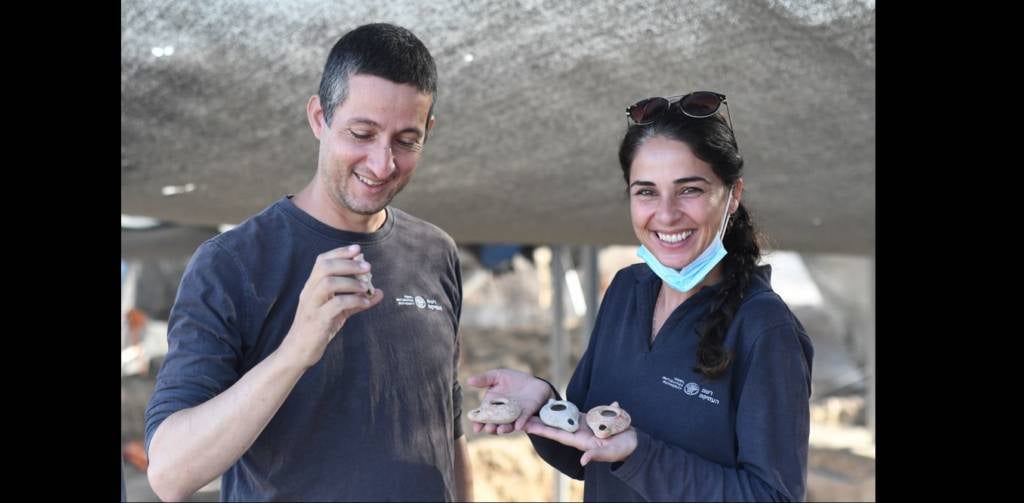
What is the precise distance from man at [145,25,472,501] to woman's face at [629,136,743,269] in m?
0.35

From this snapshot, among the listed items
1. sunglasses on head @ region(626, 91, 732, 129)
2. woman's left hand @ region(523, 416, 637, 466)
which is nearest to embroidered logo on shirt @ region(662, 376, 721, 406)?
woman's left hand @ region(523, 416, 637, 466)

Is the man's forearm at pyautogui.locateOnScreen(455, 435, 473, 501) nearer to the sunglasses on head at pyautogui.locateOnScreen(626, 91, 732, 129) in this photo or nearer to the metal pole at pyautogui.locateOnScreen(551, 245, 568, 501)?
the sunglasses on head at pyautogui.locateOnScreen(626, 91, 732, 129)

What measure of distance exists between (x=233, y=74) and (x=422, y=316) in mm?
834

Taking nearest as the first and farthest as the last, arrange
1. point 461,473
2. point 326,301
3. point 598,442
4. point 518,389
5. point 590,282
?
point 326,301, point 598,442, point 518,389, point 461,473, point 590,282

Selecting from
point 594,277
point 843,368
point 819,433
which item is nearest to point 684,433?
point 594,277

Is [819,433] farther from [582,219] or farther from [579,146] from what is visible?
[579,146]

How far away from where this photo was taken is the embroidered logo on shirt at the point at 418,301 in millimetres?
1574

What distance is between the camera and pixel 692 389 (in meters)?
1.38

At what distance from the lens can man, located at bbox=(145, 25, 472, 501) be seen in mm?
1274

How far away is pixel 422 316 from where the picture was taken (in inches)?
62.8

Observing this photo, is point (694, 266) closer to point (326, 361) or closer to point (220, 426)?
point (326, 361)

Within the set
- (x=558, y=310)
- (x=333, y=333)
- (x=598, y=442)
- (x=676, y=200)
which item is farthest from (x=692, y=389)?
(x=558, y=310)

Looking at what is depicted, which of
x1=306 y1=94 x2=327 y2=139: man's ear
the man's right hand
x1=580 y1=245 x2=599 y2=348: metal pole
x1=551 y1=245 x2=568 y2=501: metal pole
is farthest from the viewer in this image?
x1=551 y1=245 x2=568 y2=501: metal pole

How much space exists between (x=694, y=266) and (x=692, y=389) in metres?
0.19
